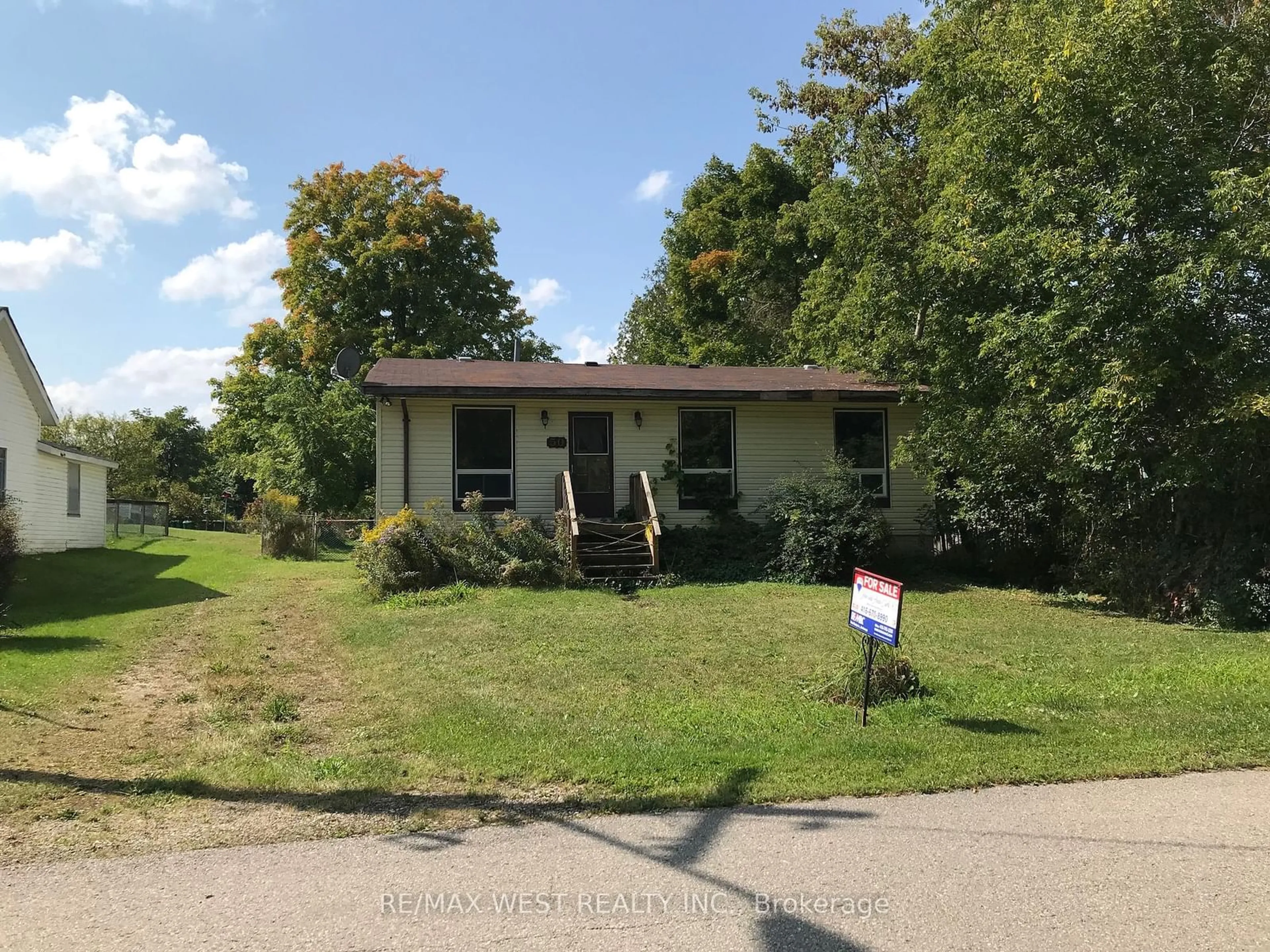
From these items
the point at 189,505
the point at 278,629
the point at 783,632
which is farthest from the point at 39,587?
the point at 189,505

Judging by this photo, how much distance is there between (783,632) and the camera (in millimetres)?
9805

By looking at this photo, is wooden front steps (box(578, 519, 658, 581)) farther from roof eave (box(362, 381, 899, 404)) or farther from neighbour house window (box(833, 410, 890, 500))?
neighbour house window (box(833, 410, 890, 500))

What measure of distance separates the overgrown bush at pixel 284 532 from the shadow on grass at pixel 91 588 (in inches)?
72.5

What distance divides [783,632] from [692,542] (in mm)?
5626

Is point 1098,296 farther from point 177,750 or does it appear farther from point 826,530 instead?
point 177,750

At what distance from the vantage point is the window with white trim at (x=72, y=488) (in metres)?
20.3

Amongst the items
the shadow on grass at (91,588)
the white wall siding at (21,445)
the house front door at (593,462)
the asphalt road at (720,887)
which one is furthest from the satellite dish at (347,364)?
the asphalt road at (720,887)

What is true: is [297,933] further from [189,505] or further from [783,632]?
[189,505]

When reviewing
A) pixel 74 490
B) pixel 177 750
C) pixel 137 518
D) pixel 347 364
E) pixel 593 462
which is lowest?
pixel 177 750

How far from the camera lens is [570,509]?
13.9m

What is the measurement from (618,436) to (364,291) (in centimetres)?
2179

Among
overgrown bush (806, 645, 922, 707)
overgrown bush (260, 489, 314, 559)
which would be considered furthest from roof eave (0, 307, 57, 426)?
overgrown bush (806, 645, 922, 707)

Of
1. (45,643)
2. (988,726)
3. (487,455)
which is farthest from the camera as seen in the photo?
(487,455)

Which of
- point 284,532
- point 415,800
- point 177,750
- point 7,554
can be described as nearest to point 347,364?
point 284,532
